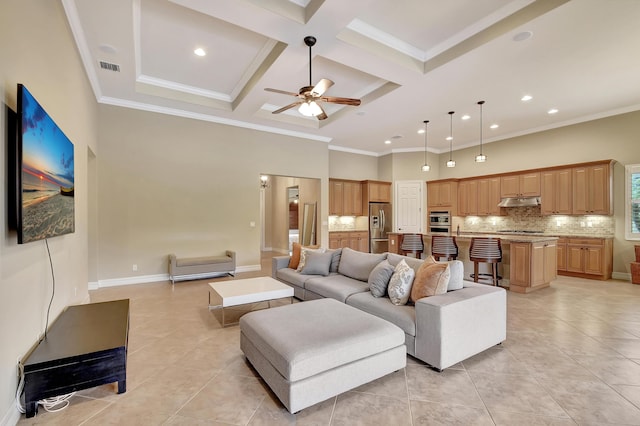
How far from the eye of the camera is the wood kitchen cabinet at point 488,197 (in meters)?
8.02

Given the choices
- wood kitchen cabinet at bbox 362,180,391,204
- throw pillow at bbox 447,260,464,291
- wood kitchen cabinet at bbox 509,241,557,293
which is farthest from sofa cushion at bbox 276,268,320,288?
wood kitchen cabinet at bbox 362,180,391,204

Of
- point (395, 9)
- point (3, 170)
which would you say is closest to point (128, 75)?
point (3, 170)

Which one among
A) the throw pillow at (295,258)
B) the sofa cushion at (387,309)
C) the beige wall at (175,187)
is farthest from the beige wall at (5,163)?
the throw pillow at (295,258)

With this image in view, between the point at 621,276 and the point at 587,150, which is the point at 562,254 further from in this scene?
the point at 587,150

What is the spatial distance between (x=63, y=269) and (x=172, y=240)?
9.95 ft

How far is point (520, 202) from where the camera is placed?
7.41 meters

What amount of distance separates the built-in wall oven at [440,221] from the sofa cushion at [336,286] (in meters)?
5.93

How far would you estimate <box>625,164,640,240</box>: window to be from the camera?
235 inches

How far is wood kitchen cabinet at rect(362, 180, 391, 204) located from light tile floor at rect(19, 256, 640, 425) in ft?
18.8

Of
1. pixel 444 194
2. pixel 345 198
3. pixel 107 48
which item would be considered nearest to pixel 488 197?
Result: pixel 444 194

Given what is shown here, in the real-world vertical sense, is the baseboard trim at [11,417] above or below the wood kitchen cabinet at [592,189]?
below

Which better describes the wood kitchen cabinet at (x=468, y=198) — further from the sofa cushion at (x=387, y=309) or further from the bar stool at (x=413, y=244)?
the sofa cushion at (x=387, y=309)

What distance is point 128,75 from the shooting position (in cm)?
457

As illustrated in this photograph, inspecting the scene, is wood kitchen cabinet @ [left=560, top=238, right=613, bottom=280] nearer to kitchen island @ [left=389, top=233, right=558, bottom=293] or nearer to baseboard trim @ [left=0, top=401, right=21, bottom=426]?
kitchen island @ [left=389, top=233, right=558, bottom=293]
